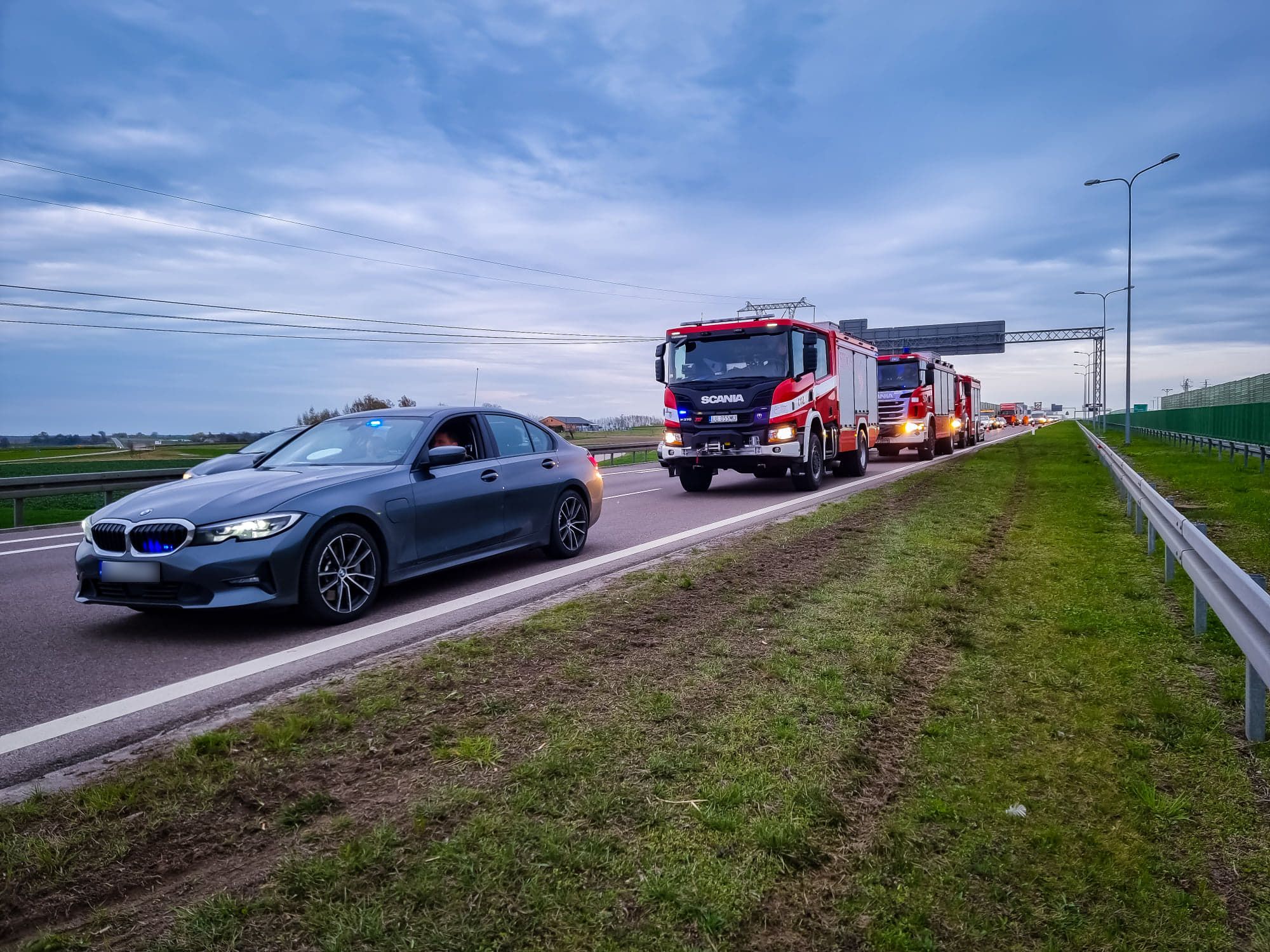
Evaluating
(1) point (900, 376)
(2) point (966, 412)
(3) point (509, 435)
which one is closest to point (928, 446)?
(1) point (900, 376)

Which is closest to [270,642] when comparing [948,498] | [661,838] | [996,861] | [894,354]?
[661,838]

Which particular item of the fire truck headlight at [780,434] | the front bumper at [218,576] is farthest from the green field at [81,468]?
the front bumper at [218,576]

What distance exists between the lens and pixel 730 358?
52.5ft

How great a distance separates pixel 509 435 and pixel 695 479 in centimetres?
907

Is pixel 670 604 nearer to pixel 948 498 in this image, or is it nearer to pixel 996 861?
pixel 996 861

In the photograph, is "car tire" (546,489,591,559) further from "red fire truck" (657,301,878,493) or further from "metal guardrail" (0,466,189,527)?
"metal guardrail" (0,466,189,527)

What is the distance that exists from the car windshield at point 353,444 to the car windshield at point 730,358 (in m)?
9.09

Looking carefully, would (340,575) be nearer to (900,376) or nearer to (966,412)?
(900,376)

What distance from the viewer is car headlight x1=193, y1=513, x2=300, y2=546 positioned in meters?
5.79

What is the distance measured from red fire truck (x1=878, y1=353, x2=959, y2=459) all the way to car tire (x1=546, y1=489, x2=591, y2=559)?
64.6 ft

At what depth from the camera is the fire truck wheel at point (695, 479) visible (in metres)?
17.2

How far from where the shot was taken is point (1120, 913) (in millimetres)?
2600

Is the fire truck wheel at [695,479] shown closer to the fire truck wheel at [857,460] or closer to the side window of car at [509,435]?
the fire truck wheel at [857,460]

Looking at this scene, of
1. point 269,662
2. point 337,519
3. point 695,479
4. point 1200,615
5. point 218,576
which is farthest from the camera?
point 695,479
